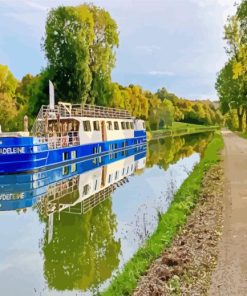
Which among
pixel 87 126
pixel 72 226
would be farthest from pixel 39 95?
pixel 72 226

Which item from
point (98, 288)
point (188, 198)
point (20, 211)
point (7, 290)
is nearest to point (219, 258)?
point (98, 288)

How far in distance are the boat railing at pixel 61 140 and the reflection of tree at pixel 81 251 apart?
45.9 ft

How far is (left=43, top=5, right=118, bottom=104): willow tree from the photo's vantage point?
51531 mm

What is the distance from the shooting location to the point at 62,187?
76.5 feet

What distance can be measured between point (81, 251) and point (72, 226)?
308 centimetres

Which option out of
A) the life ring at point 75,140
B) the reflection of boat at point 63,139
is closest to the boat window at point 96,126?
the reflection of boat at point 63,139

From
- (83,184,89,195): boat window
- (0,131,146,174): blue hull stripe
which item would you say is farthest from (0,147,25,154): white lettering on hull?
(83,184,89,195): boat window

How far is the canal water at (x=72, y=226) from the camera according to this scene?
10.1 meters

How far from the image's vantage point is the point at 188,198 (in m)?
→ 15.9

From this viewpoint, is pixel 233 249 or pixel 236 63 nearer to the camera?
pixel 233 249

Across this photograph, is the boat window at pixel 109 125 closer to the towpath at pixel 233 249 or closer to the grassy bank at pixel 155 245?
the towpath at pixel 233 249

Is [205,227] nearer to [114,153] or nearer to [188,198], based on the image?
[188,198]

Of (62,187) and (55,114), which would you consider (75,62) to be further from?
(62,187)

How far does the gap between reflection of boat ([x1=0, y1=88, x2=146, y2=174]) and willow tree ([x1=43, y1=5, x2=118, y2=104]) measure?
426cm
